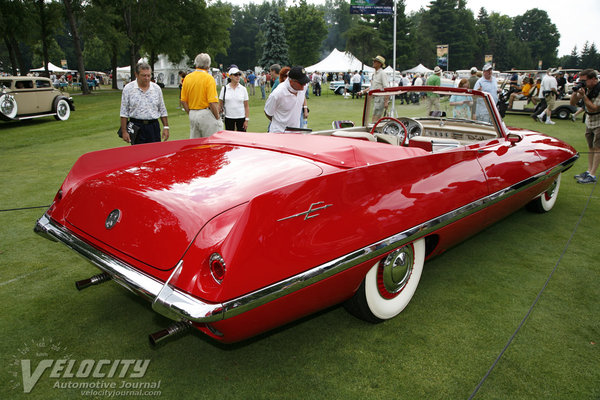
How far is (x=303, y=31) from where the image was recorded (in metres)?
61.4

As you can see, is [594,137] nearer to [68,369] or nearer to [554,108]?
[68,369]

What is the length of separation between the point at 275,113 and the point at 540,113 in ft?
39.1

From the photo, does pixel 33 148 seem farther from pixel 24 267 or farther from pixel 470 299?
pixel 470 299

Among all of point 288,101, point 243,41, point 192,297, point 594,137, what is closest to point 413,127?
point 288,101

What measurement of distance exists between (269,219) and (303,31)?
6497cm

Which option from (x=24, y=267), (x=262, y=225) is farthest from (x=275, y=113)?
(x=262, y=225)

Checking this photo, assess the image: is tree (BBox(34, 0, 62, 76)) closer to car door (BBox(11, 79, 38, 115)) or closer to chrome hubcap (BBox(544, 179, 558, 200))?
car door (BBox(11, 79, 38, 115))

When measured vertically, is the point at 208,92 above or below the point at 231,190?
above

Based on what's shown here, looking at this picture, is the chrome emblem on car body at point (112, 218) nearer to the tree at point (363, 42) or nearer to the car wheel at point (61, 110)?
the car wheel at point (61, 110)

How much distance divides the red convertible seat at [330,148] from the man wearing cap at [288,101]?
173cm

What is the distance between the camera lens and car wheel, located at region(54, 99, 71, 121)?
12.8 m

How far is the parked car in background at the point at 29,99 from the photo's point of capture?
443 inches

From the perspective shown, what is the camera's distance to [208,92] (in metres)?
5.27

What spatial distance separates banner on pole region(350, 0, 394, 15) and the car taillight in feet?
57.2
